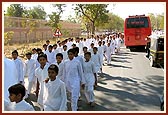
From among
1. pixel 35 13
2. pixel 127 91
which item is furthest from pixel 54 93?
pixel 35 13

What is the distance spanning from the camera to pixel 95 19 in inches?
1147

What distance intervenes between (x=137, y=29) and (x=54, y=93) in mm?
19370

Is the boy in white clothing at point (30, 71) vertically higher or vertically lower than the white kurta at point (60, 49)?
lower

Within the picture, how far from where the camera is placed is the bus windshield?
77.2 ft

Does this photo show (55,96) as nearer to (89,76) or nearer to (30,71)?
(89,76)

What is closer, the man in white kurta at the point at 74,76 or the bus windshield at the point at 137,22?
the man in white kurta at the point at 74,76

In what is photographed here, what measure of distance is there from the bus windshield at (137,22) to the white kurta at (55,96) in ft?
63.6

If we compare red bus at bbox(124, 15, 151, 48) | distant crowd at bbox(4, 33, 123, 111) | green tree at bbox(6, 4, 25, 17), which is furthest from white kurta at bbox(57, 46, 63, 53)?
green tree at bbox(6, 4, 25, 17)

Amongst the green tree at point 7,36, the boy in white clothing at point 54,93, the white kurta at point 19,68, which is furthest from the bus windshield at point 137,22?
the boy in white clothing at point 54,93

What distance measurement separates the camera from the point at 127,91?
9062mm

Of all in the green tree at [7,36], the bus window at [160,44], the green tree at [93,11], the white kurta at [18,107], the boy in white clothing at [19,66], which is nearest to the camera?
the white kurta at [18,107]

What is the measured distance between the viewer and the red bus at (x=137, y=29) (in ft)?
77.0

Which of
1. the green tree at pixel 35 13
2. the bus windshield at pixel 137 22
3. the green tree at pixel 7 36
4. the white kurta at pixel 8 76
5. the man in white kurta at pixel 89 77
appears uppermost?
the green tree at pixel 35 13

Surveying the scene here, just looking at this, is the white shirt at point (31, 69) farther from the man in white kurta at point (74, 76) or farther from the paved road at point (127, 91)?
the man in white kurta at point (74, 76)
